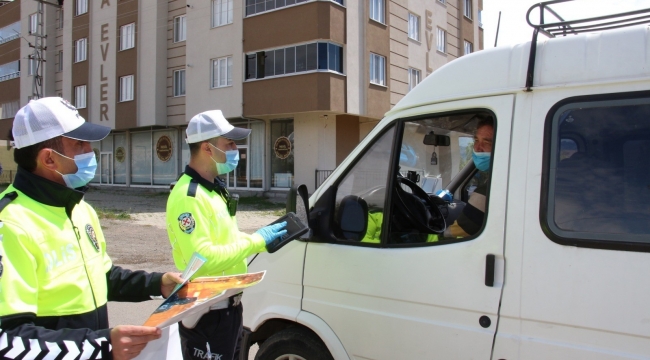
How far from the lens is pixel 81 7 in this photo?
90.3 ft

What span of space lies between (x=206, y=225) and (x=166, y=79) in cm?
2309

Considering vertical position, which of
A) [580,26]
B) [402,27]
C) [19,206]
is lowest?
[19,206]

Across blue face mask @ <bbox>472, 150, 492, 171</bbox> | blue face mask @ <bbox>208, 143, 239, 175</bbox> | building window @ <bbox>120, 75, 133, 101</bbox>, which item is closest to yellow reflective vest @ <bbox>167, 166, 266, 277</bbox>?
blue face mask @ <bbox>208, 143, 239, 175</bbox>

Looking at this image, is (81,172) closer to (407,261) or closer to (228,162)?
(228,162)

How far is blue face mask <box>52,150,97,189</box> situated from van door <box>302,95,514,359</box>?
50.3 inches

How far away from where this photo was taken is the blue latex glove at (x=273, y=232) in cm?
252

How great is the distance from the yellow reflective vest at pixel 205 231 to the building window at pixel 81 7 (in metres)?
29.3

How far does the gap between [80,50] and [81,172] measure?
97.4 ft

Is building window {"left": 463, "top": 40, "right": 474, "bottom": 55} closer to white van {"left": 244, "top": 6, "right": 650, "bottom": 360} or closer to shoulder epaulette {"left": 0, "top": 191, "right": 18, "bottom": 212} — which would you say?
white van {"left": 244, "top": 6, "right": 650, "bottom": 360}

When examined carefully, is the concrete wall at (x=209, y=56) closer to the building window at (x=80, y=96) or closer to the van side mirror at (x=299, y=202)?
the building window at (x=80, y=96)

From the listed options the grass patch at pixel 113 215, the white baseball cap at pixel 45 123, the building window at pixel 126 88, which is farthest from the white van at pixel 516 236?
the building window at pixel 126 88

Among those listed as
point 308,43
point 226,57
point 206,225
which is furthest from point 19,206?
point 226,57

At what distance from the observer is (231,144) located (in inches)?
116

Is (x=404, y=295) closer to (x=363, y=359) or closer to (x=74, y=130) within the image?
(x=363, y=359)
